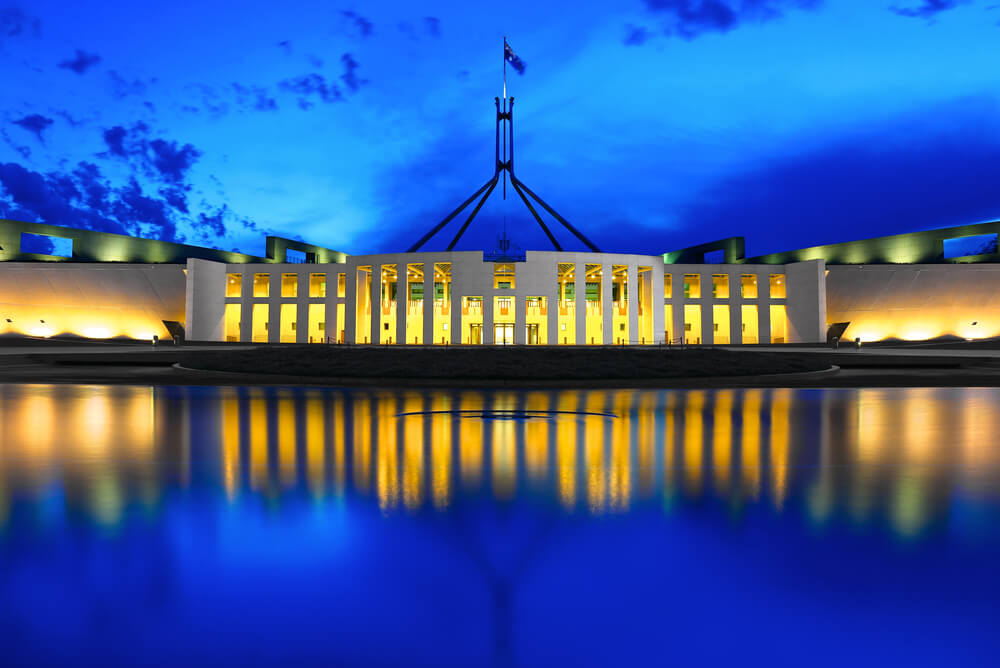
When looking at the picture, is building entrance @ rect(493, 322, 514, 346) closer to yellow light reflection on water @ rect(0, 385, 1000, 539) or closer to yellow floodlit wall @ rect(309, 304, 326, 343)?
yellow floodlit wall @ rect(309, 304, 326, 343)

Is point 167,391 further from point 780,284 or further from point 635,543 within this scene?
point 780,284

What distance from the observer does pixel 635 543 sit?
471 cm

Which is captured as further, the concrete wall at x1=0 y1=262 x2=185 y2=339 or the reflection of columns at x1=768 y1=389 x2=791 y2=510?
the concrete wall at x1=0 y1=262 x2=185 y2=339

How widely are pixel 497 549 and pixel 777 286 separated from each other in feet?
207

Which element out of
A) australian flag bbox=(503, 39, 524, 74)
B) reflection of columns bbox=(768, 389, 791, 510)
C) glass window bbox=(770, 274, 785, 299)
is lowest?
reflection of columns bbox=(768, 389, 791, 510)

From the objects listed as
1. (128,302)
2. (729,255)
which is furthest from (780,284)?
(128,302)

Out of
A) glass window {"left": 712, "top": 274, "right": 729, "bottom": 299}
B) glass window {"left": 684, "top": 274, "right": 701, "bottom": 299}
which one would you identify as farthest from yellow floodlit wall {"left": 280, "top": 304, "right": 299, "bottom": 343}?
glass window {"left": 712, "top": 274, "right": 729, "bottom": 299}

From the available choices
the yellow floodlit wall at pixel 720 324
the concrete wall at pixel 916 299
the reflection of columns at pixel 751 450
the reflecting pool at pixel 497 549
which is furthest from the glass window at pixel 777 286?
the reflecting pool at pixel 497 549

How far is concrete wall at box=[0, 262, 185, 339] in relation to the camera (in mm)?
55688

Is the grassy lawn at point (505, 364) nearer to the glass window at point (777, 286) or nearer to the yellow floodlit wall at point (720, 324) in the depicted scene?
the yellow floodlit wall at point (720, 324)

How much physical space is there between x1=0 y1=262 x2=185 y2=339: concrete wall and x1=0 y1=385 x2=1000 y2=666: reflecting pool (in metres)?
52.9

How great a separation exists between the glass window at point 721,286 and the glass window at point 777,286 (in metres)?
4.03

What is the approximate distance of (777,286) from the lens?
6175 cm

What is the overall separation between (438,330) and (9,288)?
3610cm
